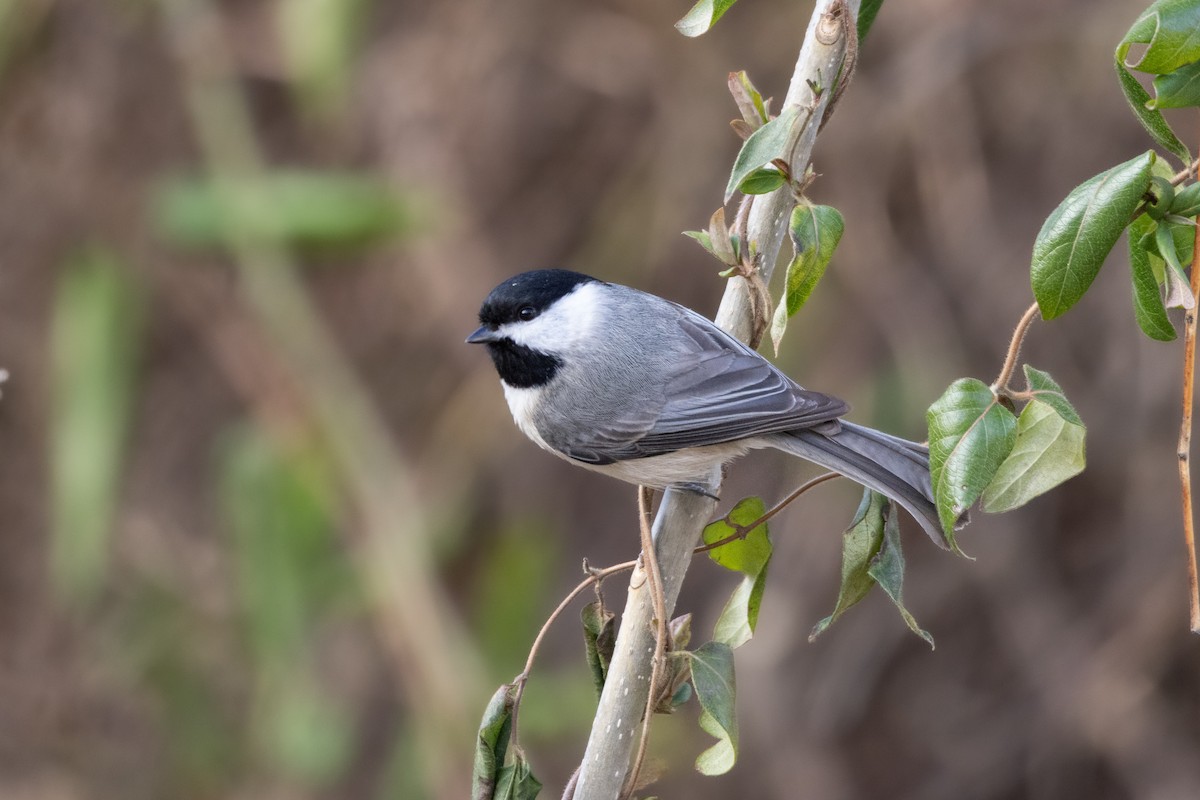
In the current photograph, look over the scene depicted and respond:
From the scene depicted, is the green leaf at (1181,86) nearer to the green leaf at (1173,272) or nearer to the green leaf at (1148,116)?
the green leaf at (1148,116)

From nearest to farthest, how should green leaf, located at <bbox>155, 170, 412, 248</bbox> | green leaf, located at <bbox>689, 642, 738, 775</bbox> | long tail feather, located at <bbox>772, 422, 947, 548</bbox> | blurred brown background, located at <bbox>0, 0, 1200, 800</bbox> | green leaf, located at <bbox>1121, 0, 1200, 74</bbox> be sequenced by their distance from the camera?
1. green leaf, located at <bbox>1121, 0, 1200, 74</bbox>
2. green leaf, located at <bbox>689, 642, 738, 775</bbox>
3. long tail feather, located at <bbox>772, 422, 947, 548</bbox>
4. green leaf, located at <bbox>155, 170, 412, 248</bbox>
5. blurred brown background, located at <bbox>0, 0, 1200, 800</bbox>

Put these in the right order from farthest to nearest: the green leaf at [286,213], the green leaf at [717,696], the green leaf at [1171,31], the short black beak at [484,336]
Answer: the green leaf at [286,213]
the short black beak at [484,336]
the green leaf at [717,696]
the green leaf at [1171,31]

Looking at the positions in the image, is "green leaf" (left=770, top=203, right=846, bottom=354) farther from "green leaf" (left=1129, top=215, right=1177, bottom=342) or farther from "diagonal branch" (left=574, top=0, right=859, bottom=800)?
"green leaf" (left=1129, top=215, right=1177, bottom=342)

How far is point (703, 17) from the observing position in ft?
4.30

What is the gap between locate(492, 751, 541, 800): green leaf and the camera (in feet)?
4.59

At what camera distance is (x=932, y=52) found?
12.4 ft

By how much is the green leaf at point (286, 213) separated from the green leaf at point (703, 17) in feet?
6.91

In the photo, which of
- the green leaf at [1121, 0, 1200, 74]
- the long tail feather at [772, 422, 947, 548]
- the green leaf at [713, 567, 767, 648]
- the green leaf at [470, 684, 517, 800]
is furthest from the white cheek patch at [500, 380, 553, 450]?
the green leaf at [1121, 0, 1200, 74]

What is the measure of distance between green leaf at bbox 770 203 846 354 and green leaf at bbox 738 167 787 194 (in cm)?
4

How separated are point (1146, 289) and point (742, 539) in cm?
54

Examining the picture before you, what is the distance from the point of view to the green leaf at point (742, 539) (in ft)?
4.77

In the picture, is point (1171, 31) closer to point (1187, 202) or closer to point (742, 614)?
point (1187, 202)

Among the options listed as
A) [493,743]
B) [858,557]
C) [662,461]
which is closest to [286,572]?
[662,461]

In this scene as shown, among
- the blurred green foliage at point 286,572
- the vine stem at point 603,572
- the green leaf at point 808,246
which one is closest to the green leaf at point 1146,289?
the green leaf at point 808,246
